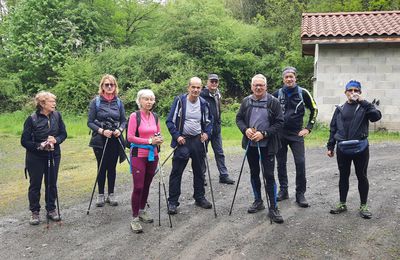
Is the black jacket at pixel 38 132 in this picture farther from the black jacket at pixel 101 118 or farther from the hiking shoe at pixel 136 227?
the hiking shoe at pixel 136 227

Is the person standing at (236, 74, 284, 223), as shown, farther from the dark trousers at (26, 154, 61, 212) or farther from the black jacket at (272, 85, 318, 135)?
the dark trousers at (26, 154, 61, 212)

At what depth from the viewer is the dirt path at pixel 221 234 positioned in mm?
4188

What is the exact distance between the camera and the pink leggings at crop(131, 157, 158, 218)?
4.89m

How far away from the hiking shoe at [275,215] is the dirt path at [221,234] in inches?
3.1

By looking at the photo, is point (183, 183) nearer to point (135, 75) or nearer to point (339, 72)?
point (339, 72)

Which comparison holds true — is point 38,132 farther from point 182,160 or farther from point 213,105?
point 213,105

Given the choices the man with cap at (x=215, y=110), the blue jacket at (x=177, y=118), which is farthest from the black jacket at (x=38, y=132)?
the man with cap at (x=215, y=110)

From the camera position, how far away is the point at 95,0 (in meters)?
23.0

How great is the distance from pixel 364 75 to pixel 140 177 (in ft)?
31.0

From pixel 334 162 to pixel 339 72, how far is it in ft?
15.2

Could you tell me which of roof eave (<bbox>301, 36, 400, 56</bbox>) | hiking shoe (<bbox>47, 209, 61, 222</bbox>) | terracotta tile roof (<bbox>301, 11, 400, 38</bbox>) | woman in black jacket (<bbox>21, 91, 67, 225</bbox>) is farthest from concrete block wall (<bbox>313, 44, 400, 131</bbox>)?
hiking shoe (<bbox>47, 209, 61, 222</bbox>)

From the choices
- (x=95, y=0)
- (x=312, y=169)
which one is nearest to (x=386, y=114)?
(x=312, y=169)

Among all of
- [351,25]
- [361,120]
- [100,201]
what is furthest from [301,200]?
[351,25]

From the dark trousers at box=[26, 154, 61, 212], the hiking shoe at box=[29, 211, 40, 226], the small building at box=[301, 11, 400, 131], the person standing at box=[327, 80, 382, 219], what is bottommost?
the hiking shoe at box=[29, 211, 40, 226]
